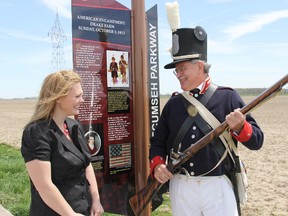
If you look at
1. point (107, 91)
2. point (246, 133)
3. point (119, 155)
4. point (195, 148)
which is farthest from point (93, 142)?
point (246, 133)

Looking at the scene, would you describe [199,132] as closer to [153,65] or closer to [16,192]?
[153,65]

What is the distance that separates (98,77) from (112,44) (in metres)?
0.41

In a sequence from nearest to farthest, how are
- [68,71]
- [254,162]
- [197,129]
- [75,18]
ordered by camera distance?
[68,71] → [197,129] → [75,18] → [254,162]

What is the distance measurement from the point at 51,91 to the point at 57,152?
47 cm

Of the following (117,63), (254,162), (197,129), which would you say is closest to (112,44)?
(117,63)

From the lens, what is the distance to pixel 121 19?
3.95m

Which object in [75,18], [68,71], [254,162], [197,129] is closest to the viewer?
[68,71]

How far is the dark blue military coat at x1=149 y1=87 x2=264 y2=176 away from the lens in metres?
2.97

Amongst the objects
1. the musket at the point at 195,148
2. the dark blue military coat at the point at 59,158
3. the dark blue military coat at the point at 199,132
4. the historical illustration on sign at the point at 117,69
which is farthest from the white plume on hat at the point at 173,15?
the dark blue military coat at the point at 59,158

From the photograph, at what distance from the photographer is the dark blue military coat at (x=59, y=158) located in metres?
2.53

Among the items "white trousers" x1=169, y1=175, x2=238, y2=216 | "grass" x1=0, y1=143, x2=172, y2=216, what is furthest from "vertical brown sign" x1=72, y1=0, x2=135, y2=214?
"grass" x1=0, y1=143, x2=172, y2=216

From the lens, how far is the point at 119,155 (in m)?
4.00

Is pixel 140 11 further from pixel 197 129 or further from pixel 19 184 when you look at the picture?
pixel 19 184

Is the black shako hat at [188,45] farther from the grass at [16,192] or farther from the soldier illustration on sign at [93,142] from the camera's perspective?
the grass at [16,192]
